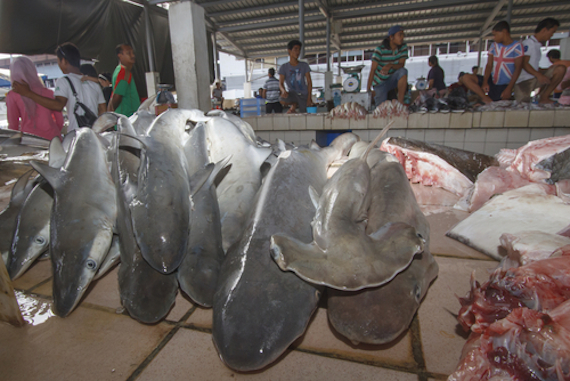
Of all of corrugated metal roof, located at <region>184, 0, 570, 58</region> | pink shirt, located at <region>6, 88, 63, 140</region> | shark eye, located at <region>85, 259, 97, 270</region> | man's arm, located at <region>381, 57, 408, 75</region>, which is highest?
corrugated metal roof, located at <region>184, 0, 570, 58</region>

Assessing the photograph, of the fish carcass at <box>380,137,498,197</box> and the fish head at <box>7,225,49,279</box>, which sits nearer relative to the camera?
the fish head at <box>7,225,49,279</box>

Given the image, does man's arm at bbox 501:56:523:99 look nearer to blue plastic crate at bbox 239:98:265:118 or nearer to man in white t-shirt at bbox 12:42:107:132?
blue plastic crate at bbox 239:98:265:118

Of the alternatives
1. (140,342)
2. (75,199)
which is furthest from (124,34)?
(140,342)

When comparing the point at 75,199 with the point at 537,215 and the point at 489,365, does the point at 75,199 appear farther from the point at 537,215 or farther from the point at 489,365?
the point at 537,215

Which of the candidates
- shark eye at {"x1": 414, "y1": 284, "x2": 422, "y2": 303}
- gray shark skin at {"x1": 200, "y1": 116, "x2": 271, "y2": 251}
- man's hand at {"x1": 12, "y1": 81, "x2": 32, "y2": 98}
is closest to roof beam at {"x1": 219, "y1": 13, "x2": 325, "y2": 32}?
man's hand at {"x1": 12, "y1": 81, "x2": 32, "y2": 98}

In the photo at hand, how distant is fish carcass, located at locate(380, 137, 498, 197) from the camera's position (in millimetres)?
3359

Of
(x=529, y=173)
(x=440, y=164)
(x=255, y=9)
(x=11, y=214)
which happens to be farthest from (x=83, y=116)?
(x=255, y=9)

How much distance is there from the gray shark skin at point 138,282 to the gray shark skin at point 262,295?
1.05 ft

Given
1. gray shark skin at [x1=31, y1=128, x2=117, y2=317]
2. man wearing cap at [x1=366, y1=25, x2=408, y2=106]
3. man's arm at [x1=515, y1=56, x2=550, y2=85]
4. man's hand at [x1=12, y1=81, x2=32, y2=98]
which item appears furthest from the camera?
man wearing cap at [x1=366, y1=25, x2=408, y2=106]

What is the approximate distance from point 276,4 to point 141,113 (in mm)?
10357

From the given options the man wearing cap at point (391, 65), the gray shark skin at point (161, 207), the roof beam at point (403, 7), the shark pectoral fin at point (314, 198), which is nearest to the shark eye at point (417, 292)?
the shark pectoral fin at point (314, 198)

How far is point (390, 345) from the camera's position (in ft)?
4.43

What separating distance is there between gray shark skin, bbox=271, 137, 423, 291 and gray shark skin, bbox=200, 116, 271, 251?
522mm

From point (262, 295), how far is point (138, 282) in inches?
28.1
